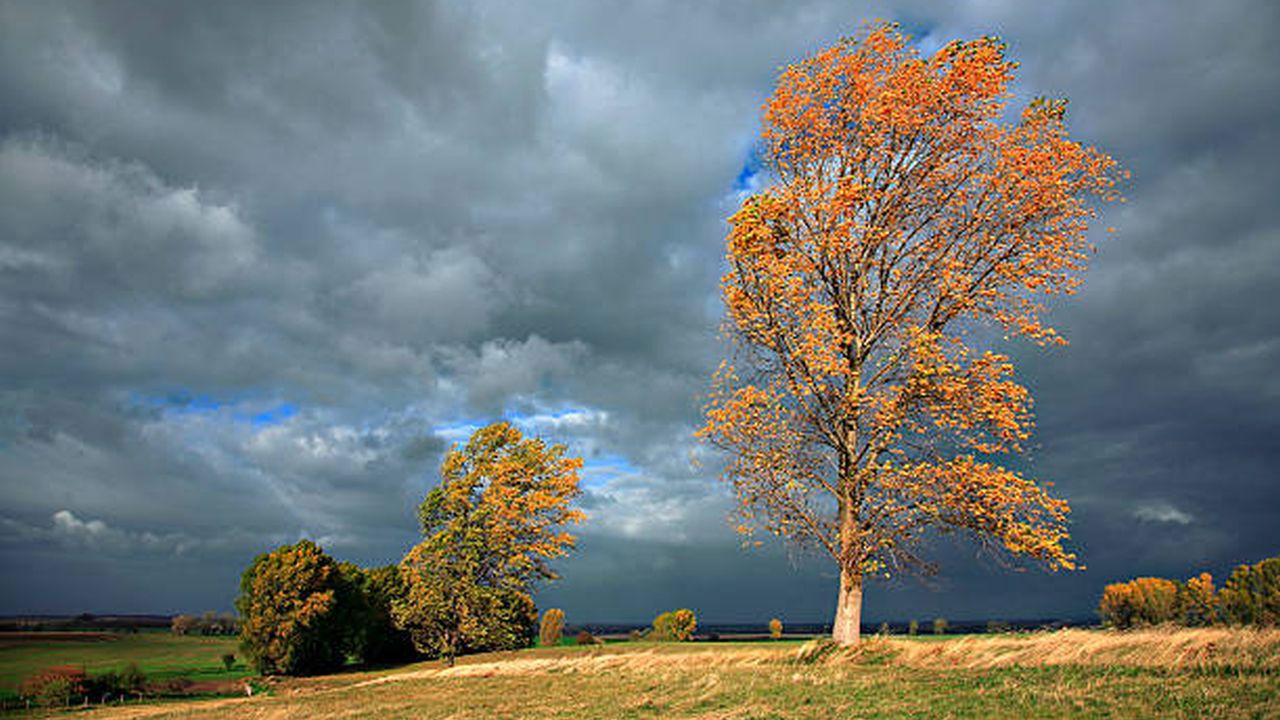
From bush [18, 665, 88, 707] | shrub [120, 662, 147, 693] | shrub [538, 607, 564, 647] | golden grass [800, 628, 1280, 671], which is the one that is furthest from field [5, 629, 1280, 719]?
shrub [538, 607, 564, 647]

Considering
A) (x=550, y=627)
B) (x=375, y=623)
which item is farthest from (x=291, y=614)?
(x=550, y=627)

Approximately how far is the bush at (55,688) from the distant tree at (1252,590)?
97.2 m

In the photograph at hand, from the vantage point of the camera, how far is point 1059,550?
1728cm

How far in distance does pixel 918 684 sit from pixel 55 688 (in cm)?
5787

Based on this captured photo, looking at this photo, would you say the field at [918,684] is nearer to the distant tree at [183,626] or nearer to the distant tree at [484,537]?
the distant tree at [484,537]

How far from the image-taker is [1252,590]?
7106 cm

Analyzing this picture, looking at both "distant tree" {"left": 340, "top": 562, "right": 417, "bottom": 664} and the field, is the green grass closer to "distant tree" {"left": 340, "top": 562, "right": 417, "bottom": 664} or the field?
"distant tree" {"left": 340, "top": 562, "right": 417, "bottom": 664}

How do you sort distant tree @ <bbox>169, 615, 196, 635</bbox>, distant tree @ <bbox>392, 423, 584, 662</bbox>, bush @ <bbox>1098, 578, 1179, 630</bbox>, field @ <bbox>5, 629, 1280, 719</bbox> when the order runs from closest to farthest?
field @ <bbox>5, 629, 1280, 719</bbox> < distant tree @ <bbox>392, 423, 584, 662</bbox> < bush @ <bbox>1098, 578, 1179, 630</bbox> < distant tree @ <bbox>169, 615, 196, 635</bbox>

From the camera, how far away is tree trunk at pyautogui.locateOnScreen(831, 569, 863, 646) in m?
19.2

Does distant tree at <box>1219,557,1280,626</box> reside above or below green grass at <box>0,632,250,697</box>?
above

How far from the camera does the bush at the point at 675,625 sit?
207ft

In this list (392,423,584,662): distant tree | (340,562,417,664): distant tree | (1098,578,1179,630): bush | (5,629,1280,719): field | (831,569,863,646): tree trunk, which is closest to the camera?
(5,629,1280,719): field

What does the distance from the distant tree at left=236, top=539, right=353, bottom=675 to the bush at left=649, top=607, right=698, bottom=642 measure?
26.9 m

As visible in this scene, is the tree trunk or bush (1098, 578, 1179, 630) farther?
bush (1098, 578, 1179, 630)
